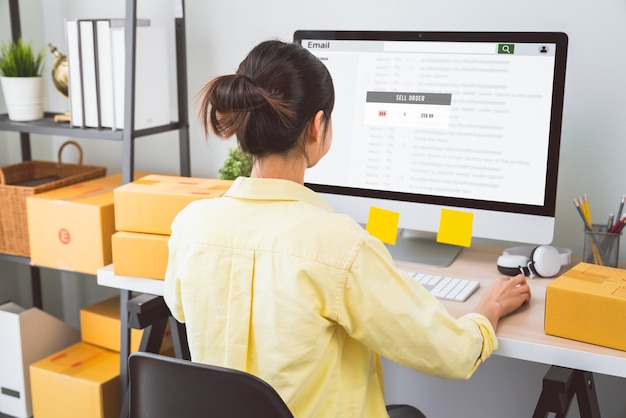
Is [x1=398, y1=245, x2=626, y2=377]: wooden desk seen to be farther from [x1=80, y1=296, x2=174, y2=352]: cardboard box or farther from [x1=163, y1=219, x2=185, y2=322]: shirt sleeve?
[x1=80, y1=296, x2=174, y2=352]: cardboard box

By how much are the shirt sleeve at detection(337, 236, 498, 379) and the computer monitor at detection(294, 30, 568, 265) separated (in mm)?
560

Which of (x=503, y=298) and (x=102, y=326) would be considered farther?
(x=102, y=326)

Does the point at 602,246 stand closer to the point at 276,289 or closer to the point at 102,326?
the point at 276,289

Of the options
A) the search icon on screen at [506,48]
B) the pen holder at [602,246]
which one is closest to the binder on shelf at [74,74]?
the search icon on screen at [506,48]

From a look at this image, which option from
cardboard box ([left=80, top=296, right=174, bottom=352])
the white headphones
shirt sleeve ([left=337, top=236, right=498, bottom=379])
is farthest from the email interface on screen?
cardboard box ([left=80, top=296, right=174, bottom=352])

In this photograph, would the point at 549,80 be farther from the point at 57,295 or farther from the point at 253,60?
the point at 57,295

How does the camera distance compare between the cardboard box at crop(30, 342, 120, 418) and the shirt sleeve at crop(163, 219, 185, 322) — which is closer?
the shirt sleeve at crop(163, 219, 185, 322)

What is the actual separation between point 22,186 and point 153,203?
0.63 metres

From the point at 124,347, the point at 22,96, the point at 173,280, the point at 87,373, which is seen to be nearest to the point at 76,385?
the point at 87,373

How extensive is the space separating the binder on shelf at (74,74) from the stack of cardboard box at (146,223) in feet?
1.40

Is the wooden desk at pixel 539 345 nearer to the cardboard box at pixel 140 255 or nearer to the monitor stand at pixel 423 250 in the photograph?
the monitor stand at pixel 423 250

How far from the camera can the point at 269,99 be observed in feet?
3.68

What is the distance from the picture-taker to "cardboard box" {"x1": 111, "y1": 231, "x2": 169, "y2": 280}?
5.64 ft

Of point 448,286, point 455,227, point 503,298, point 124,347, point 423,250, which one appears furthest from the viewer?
point 124,347
